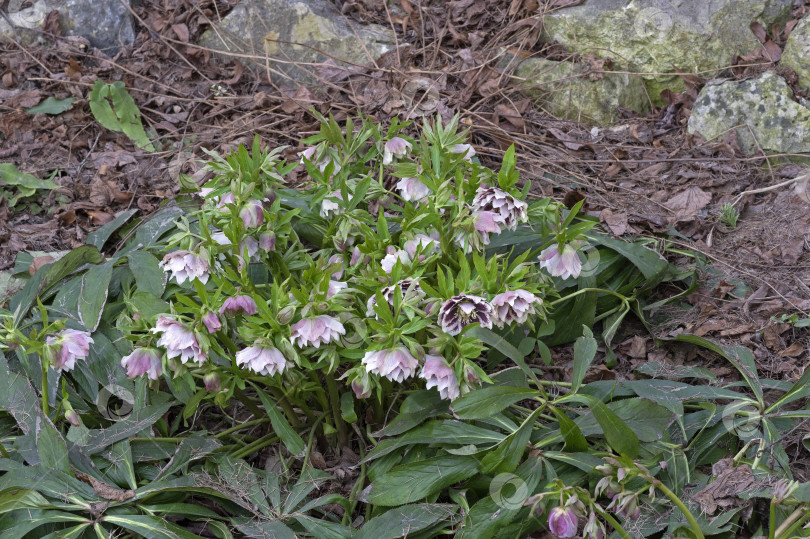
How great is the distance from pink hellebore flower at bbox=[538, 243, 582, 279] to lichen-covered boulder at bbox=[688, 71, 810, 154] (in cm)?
152

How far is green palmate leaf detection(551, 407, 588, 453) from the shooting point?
150 cm

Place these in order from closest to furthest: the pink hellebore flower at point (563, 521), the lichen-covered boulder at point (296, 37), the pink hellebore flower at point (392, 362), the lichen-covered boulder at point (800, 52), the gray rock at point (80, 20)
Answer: the pink hellebore flower at point (563, 521) → the pink hellebore flower at point (392, 362) → the lichen-covered boulder at point (800, 52) → the lichen-covered boulder at point (296, 37) → the gray rock at point (80, 20)

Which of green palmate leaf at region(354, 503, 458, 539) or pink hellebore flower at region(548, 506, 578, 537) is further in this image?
green palmate leaf at region(354, 503, 458, 539)

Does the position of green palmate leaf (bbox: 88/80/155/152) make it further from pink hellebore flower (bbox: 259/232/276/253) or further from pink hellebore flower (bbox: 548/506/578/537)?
pink hellebore flower (bbox: 548/506/578/537)

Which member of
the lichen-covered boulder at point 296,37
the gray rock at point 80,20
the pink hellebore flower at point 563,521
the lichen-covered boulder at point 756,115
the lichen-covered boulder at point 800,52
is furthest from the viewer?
the gray rock at point 80,20

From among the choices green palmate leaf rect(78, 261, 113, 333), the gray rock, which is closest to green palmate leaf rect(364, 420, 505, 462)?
green palmate leaf rect(78, 261, 113, 333)

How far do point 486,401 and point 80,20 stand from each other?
2.90 metres

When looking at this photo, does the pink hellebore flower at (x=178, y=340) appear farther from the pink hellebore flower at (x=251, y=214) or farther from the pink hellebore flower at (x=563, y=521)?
the pink hellebore flower at (x=563, y=521)

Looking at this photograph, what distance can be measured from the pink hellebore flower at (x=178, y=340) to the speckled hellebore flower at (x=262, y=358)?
0.09 m

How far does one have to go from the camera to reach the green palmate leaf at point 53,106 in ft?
10.1

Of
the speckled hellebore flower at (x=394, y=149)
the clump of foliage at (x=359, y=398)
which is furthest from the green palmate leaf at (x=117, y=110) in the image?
the speckled hellebore flower at (x=394, y=149)

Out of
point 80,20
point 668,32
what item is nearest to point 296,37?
point 80,20

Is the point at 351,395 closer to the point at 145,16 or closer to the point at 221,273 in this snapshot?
the point at 221,273

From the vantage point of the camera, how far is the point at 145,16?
3.48 metres
